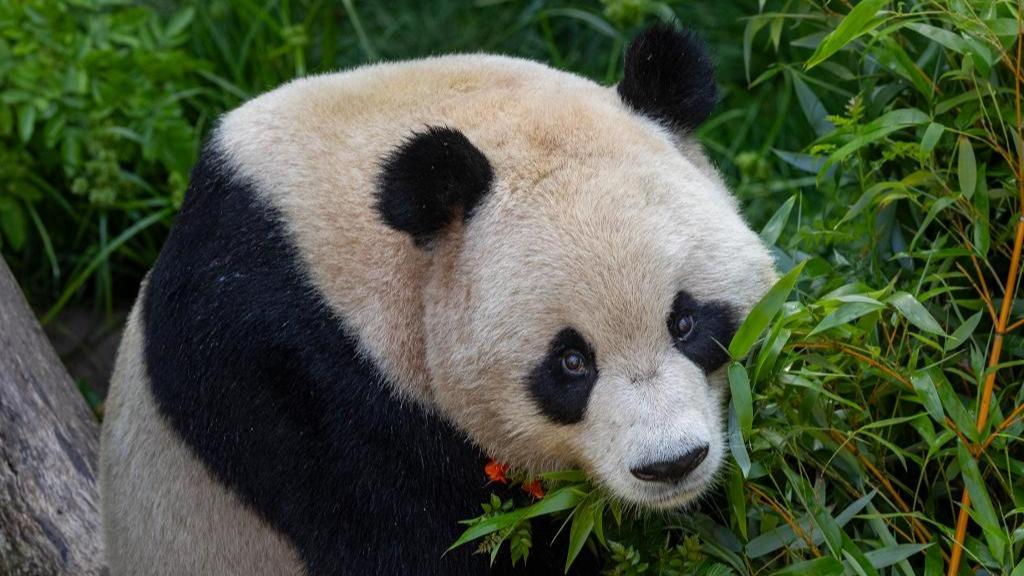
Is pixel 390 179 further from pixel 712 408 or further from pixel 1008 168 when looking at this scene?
pixel 1008 168

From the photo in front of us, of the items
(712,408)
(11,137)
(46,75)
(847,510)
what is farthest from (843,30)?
(11,137)

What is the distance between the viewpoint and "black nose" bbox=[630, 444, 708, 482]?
8.33 feet

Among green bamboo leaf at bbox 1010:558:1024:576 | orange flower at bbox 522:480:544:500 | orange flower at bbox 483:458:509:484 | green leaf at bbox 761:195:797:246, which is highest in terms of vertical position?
green leaf at bbox 761:195:797:246

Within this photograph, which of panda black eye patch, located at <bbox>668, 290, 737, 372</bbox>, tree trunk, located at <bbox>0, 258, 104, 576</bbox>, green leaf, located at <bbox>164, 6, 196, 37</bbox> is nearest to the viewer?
panda black eye patch, located at <bbox>668, 290, 737, 372</bbox>

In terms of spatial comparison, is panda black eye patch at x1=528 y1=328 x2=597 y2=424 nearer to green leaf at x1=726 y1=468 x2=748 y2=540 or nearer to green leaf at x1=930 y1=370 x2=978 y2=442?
green leaf at x1=726 y1=468 x2=748 y2=540

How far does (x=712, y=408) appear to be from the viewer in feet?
9.11

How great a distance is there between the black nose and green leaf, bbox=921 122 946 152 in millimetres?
877

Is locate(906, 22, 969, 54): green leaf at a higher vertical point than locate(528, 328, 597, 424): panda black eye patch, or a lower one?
higher

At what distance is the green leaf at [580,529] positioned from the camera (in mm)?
2795

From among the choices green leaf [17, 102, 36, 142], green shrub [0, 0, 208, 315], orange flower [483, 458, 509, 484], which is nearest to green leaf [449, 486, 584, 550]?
orange flower [483, 458, 509, 484]

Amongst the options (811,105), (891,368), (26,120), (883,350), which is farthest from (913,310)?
(26,120)

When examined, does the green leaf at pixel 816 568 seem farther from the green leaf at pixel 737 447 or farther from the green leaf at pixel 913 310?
the green leaf at pixel 913 310

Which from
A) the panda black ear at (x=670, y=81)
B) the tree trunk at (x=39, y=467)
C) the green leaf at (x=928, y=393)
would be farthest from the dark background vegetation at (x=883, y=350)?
the tree trunk at (x=39, y=467)

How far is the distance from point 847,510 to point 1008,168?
35.9 inches
